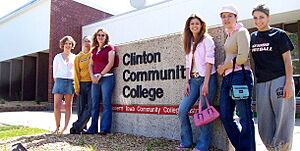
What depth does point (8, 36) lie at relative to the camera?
20969 millimetres

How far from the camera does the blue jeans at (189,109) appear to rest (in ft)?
13.0

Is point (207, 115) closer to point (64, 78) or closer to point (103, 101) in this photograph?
point (103, 101)

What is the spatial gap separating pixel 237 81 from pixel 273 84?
1.24ft

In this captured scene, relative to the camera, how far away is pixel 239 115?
11.6ft

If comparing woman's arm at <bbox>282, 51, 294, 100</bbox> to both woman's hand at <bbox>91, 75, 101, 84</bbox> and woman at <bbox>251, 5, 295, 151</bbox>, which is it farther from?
woman's hand at <bbox>91, 75, 101, 84</bbox>

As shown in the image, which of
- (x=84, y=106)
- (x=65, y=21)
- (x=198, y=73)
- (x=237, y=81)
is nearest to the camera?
(x=237, y=81)

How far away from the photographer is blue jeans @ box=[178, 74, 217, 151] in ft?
13.0

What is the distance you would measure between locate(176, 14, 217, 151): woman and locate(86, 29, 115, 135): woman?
5.75 feet

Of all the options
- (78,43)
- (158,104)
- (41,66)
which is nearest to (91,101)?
(158,104)

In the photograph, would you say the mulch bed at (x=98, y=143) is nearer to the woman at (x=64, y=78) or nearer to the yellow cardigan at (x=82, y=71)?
the woman at (x=64, y=78)

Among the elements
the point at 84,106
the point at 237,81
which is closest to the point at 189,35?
the point at 237,81

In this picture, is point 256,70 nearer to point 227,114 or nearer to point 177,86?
point 227,114

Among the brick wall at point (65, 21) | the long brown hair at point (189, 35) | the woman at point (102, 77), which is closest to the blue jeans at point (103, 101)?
the woman at point (102, 77)

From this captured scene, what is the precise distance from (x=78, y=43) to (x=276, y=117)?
14750 mm
